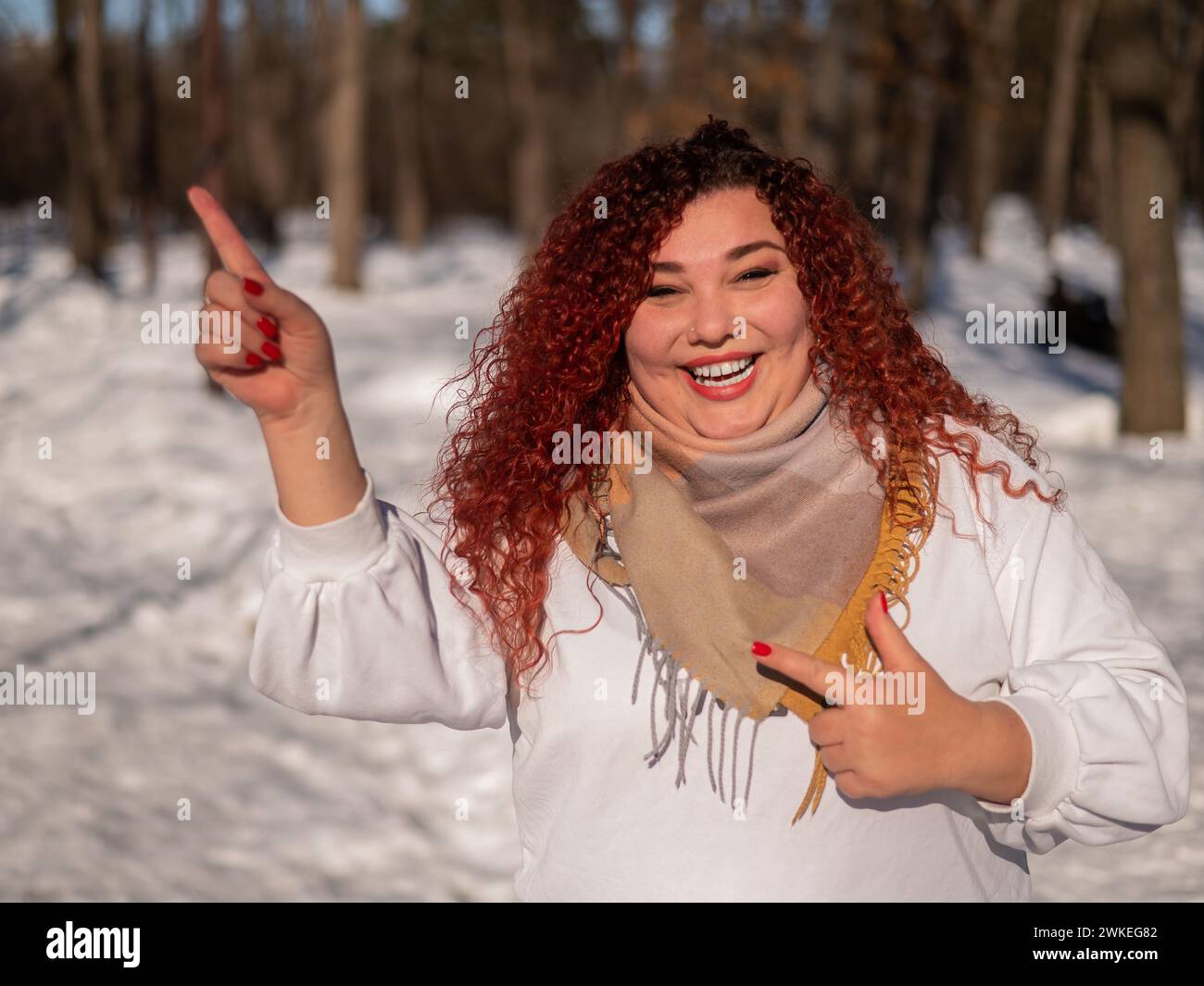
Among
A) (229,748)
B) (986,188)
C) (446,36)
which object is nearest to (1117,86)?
(229,748)

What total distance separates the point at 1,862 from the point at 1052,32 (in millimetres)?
26089

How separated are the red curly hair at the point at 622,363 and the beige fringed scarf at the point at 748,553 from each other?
55mm

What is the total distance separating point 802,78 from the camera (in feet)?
43.0

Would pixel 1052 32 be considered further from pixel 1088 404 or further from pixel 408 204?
pixel 1088 404

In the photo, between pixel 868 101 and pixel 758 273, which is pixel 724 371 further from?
pixel 868 101

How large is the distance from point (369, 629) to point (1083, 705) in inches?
37.0

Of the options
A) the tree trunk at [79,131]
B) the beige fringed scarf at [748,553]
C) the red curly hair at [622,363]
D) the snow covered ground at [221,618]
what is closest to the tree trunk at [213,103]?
the snow covered ground at [221,618]

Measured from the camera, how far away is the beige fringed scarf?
1798 millimetres

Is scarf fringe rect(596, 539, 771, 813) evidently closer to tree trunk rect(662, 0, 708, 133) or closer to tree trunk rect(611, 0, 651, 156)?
tree trunk rect(662, 0, 708, 133)

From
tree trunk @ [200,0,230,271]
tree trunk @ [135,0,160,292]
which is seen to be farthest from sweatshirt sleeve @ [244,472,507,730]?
tree trunk @ [135,0,160,292]

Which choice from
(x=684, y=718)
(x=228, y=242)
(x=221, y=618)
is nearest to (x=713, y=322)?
(x=684, y=718)

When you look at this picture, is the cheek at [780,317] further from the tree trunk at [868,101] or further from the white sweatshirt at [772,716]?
the tree trunk at [868,101]

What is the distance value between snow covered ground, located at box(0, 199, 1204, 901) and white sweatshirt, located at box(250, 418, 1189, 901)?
108 cm

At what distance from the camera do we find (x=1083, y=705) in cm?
164
